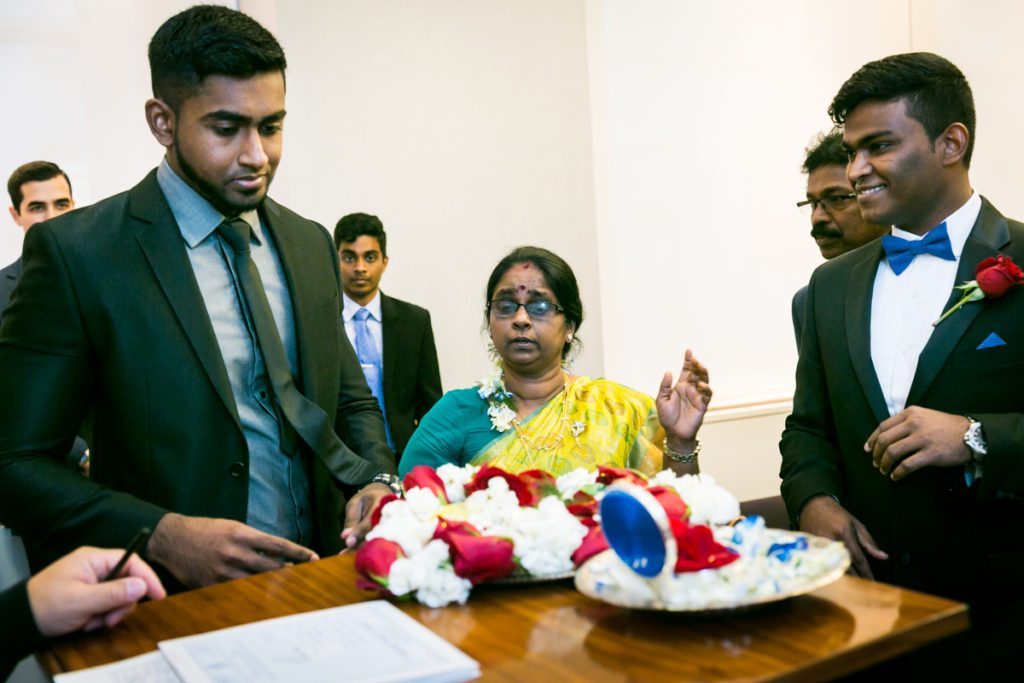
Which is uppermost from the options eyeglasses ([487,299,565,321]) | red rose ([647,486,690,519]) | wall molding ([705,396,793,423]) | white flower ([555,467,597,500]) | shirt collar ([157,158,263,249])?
shirt collar ([157,158,263,249])

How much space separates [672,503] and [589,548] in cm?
14

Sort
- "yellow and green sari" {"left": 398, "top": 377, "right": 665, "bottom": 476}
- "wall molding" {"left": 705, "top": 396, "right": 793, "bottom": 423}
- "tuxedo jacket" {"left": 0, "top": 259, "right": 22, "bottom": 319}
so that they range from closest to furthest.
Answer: "yellow and green sari" {"left": 398, "top": 377, "right": 665, "bottom": 476} < "tuxedo jacket" {"left": 0, "top": 259, "right": 22, "bottom": 319} < "wall molding" {"left": 705, "top": 396, "right": 793, "bottom": 423}

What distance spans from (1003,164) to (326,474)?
5.40 meters

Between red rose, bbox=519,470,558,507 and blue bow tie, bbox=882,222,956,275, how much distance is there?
4.36ft

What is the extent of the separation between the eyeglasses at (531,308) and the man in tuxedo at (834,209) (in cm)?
96

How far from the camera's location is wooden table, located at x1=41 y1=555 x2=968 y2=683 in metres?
1.06

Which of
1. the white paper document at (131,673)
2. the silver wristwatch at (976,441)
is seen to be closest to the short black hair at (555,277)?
the silver wristwatch at (976,441)

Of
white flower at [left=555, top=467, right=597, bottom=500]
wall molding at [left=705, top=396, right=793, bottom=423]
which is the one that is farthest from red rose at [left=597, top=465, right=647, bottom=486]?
wall molding at [left=705, top=396, right=793, bottom=423]

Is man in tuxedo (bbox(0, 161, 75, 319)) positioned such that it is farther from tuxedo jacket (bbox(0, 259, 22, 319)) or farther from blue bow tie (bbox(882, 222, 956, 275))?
blue bow tie (bbox(882, 222, 956, 275))

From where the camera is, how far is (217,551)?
1.66 m

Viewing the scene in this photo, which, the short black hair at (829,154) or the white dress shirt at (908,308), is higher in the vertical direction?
the short black hair at (829,154)

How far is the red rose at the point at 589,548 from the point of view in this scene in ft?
A: 4.54

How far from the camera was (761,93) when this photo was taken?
6324 millimetres

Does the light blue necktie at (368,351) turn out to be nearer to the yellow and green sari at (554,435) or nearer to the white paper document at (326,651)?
the yellow and green sari at (554,435)
